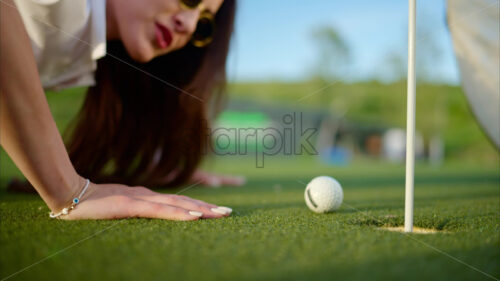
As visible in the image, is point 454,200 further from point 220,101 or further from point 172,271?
point 172,271

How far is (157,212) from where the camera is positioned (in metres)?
1.61

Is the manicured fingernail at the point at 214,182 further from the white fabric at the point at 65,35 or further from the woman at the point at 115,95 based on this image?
the white fabric at the point at 65,35

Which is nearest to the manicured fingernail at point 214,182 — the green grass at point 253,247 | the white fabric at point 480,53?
the green grass at point 253,247

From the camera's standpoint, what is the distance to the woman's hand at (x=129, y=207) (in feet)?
5.14

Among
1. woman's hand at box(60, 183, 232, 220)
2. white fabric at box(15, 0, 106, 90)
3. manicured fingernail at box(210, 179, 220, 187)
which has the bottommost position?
manicured fingernail at box(210, 179, 220, 187)

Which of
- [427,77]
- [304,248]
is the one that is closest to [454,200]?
[304,248]

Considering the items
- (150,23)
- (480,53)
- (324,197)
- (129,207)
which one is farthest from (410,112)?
(150,23)

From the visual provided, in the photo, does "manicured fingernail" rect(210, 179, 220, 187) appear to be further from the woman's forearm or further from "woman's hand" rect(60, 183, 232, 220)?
the woman's forearm

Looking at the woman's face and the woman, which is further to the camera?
the woman's face

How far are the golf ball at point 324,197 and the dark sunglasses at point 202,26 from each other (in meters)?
1.45

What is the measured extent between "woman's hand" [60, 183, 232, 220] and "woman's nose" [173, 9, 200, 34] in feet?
4.11

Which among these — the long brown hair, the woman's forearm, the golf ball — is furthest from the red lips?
the golf ball

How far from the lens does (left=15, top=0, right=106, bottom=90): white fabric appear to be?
196cm

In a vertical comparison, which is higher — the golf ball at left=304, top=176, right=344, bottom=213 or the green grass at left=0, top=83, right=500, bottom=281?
the green grass at left=0, top=83, right=500, bottom=281
